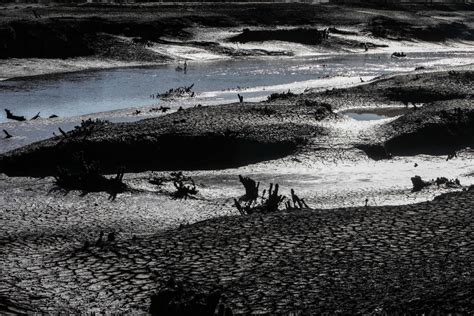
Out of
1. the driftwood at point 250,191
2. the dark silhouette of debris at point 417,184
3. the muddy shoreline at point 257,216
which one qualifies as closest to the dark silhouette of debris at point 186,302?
the muddy shoreline at point 257,216

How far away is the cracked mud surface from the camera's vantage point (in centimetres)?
551

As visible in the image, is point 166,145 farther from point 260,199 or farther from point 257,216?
point 257,216

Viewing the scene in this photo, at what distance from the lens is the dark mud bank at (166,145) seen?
12.7 m

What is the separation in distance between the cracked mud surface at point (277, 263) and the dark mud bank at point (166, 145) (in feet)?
15.2

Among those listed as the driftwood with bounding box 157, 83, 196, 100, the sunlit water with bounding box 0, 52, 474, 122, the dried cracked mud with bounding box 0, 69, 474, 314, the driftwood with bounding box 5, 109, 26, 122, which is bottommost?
the sunlit water with bounding box 0, 52, 474, 122

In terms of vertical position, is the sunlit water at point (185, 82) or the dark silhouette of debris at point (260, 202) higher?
the dark silhouette of debris at point (260, 202)

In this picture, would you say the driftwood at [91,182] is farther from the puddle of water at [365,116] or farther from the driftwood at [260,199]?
the puddle of water at [365,116]

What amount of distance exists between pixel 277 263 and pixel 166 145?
7276mm

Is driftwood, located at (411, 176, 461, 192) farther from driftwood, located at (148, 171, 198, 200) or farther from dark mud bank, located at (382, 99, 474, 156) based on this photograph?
driftwood, located at (148, 171, 198, 200)

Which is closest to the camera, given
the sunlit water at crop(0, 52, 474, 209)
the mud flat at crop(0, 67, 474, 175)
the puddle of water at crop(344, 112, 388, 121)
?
the sunlit water at crop(0, 52, 474, 209)

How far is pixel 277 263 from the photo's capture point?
20.7ft

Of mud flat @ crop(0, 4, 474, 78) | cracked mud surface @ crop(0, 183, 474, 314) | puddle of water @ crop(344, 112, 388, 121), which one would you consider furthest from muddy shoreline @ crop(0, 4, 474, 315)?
mud flat @ crop(0, 4, 474, 78)

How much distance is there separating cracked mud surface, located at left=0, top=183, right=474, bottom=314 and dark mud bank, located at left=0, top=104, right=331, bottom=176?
463cm

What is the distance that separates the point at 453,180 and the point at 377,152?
2415 mm
